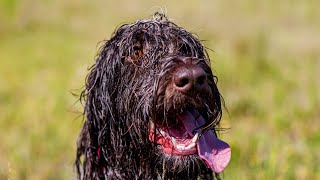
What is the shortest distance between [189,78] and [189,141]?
46 centimetres

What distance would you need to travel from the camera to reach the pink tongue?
4.96 metres

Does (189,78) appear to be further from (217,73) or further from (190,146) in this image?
(217,73)

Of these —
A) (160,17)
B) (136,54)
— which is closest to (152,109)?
(136,54)

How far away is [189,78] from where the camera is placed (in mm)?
4711

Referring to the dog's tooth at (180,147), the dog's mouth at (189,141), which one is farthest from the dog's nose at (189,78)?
the dog's tooth at (180,147)

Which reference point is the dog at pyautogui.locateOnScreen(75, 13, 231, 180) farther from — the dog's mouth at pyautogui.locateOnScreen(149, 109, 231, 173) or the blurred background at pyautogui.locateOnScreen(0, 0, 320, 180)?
the blurred background at pyautogui.locateOnScreen(0, 0, 320, 180)

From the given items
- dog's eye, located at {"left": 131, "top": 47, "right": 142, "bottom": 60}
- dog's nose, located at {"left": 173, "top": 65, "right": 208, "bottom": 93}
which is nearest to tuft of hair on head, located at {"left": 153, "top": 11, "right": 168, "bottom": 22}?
dog's eye, located at {"left": 131, "top": 47, "right": 142, "bottom": 60}

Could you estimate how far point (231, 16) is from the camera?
17.2 meters

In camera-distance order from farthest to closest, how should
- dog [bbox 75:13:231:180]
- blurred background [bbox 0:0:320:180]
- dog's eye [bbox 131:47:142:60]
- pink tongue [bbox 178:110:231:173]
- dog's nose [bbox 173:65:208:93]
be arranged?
blurred background [bbox 0:0:320:180] < dog's eye [bbox 131:47:142:60] < pink tongue [bbox 178:110:231:173] < dog [bbox 75:13:231:180] < dog's nose [bbox 173:65:208:93]

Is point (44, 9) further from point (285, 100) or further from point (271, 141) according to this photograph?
point (271, 141)

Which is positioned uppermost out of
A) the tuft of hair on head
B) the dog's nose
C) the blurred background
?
the tuft of hair on head

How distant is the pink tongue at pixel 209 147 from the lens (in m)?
4.96

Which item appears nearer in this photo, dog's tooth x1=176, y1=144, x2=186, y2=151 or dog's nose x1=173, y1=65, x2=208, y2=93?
dog's nose x1=173, y1=65, x2=208, y2=93

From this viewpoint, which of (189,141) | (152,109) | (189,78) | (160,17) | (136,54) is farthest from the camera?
(160,17)
